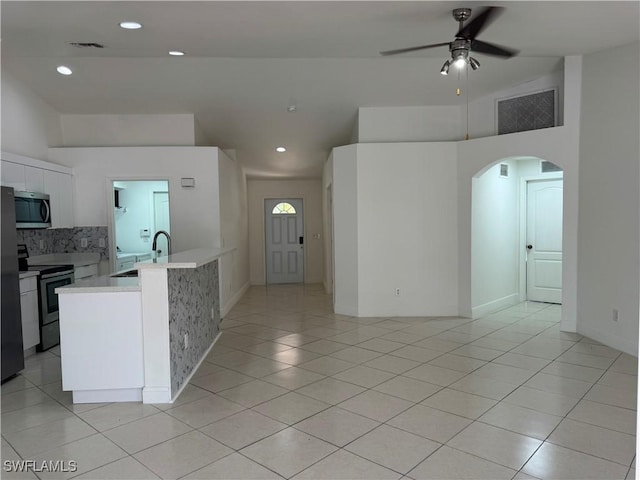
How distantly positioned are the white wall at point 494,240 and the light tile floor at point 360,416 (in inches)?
49.4

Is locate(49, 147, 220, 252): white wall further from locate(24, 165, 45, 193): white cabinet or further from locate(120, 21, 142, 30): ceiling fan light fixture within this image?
locate(120, 21, 142, 30): ceiling fan light fixture

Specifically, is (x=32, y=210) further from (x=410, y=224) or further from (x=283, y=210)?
(x=283, y=210)

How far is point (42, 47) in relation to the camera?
382cm

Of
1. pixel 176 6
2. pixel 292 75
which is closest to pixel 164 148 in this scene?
pixel 292 75

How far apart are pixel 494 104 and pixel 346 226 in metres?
2.58

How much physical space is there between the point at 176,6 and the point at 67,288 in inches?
85.4

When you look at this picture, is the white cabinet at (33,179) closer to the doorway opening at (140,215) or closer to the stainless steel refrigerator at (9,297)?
the stainless steel refrigerator at (9,297)

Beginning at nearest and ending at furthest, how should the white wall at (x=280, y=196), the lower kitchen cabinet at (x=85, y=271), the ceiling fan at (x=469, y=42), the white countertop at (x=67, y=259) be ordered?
the ceiling fan at (x=469, y=42), the lower kitchen cabinet at (x=85, y=271), the white countertop at (x=67, y=259), the white wall at (x=280, y=196)

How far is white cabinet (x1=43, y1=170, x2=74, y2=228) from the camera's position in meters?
5.40

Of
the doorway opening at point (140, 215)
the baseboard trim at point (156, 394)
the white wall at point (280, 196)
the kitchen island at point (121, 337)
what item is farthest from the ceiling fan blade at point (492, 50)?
the white wall at point (280, 196)

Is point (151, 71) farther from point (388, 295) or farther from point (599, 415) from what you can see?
point (599, 415)

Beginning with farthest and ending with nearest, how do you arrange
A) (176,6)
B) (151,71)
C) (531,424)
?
(151,71), (176,6), (531,424)

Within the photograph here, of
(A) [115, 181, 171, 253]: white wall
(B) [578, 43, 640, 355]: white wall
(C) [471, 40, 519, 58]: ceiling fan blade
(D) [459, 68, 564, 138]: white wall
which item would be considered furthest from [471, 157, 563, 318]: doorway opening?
(A) [115, 181, 171, 253]: white wall

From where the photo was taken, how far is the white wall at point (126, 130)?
245 inches
